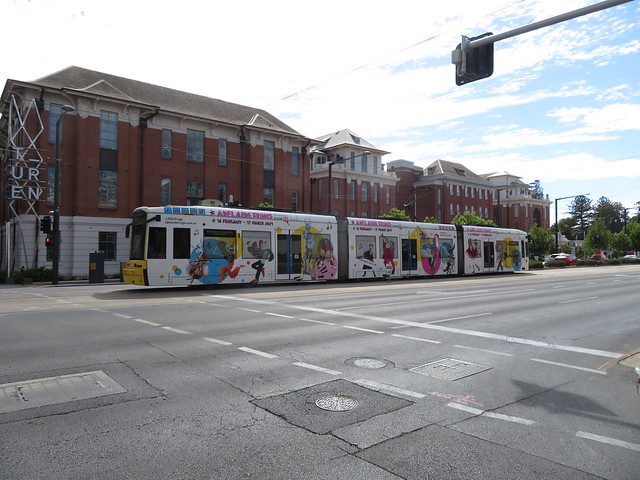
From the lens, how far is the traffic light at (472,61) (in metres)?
9.45

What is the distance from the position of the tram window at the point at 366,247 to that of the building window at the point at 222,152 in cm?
2041

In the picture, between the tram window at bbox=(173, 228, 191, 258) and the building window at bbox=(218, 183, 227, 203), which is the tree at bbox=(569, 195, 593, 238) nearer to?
the building window at bbox=(218, 183, 227, 203)

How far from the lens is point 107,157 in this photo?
33.6 metres

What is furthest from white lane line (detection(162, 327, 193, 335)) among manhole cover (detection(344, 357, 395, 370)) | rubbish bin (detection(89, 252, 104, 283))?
rubbish bin (detection(89, 252, 104, 283))

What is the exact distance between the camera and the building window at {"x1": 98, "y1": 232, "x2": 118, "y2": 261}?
33.0m

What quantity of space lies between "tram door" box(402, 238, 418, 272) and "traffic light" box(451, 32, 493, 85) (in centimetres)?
1644

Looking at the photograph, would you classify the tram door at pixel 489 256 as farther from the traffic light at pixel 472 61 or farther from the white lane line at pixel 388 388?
the white lane line at pixel 388 388

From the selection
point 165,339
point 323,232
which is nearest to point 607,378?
point 165,339

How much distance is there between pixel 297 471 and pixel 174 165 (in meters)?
36.3

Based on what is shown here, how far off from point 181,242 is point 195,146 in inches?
909

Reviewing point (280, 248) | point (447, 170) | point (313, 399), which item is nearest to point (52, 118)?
point (280, 248)

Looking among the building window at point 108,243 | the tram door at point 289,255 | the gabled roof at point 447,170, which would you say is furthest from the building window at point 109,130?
the gabled roof at point 447,170

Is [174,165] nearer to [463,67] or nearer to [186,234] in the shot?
[186,234]

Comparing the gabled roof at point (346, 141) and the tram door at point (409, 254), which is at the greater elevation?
the gabled roof at point (346, 141)
